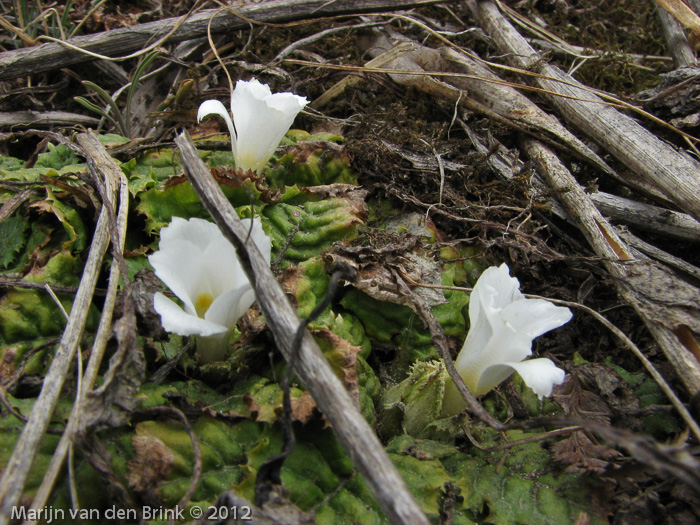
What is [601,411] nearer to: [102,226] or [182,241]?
[182,241]

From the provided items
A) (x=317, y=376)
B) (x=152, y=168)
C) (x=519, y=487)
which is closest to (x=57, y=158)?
(x=152, y=168)

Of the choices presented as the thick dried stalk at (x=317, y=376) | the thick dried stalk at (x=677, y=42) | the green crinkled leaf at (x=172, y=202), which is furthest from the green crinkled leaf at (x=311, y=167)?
the thick dried stalk at (x=677, y=42)

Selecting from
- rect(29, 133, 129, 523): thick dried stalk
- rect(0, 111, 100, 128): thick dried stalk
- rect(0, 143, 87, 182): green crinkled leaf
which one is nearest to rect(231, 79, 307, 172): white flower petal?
rect(29, 133, 129, 523): thick dried stalk

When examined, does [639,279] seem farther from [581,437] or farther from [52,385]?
[52,385]

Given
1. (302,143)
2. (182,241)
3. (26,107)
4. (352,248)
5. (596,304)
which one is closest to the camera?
(182,241)

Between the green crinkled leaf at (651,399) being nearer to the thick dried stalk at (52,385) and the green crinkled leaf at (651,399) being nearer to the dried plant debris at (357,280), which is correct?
the dried plant debris at (357,280)

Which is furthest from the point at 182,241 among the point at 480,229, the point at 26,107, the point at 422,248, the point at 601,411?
the point at 26,107
